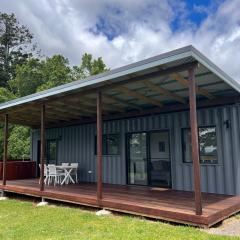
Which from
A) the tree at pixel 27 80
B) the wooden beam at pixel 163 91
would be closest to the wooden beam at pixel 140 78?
the wooden beam at pixel 163 91

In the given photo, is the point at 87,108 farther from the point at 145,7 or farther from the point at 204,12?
the point at 204,12

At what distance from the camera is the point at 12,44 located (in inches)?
1227

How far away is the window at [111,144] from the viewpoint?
9898 mm

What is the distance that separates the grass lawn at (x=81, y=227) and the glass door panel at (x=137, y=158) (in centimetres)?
294

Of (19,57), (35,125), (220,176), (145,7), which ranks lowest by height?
(220,176)

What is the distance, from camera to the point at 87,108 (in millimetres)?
9273

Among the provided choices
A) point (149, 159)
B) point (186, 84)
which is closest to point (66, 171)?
point (149, 159)

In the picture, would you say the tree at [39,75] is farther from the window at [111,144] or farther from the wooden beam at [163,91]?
the wooden beam at [163,91]

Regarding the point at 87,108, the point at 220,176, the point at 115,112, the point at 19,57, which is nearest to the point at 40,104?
the point at 87,108

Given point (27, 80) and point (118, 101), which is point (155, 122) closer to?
point (118, 101)

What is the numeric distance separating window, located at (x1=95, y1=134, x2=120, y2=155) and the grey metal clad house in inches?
1.4

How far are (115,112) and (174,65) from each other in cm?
487

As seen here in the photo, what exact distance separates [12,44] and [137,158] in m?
26.9

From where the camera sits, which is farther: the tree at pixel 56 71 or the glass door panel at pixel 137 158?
the tree at pixel 56 71
